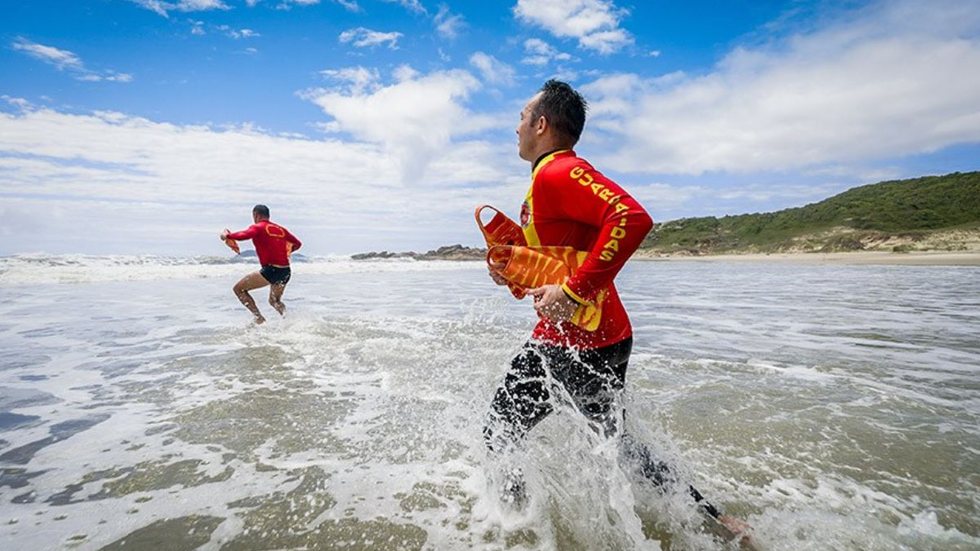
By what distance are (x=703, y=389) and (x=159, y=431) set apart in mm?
5097

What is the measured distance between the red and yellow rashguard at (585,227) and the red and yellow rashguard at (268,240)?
8.17 m

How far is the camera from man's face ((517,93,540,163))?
244 centimetres

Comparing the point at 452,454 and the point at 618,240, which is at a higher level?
the point at 618,240

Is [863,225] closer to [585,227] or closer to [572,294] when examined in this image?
[585,227]

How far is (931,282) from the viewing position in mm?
16328

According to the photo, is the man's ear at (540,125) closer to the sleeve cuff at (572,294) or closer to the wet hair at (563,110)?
the wet hair at (563,110)

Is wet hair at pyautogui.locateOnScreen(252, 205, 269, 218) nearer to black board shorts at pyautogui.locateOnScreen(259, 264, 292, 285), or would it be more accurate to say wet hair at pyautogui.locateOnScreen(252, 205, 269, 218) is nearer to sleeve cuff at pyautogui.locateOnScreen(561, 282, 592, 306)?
black board shorts at pyautogui.locateOnScreen(259, 264, 292, 285)

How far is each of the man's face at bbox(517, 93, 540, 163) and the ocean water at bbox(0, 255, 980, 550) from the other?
1.42 metres

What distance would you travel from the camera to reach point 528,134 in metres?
2.46

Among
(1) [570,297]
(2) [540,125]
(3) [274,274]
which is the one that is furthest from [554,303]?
(3) [274,274]

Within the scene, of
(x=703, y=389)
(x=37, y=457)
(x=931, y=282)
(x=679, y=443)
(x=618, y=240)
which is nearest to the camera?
(x=618, y=240)

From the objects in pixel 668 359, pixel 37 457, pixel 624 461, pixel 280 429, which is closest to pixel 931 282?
pixel 668 359

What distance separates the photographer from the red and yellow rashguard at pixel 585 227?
1999 mm

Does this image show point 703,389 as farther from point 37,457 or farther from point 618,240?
point 37,457
